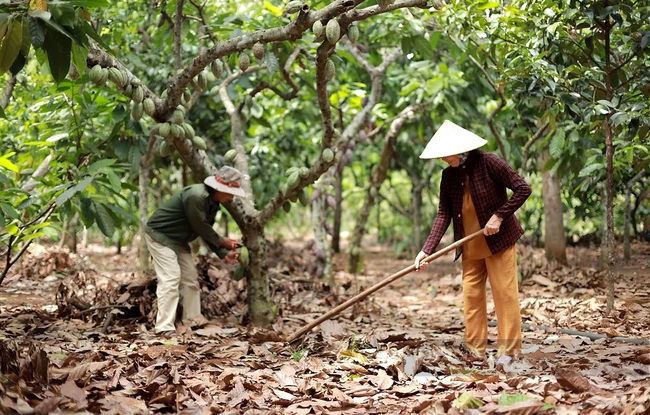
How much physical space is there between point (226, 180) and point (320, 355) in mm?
1382

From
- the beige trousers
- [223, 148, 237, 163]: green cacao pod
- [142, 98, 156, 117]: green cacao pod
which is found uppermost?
[142, 98, 156, 117]: green cacao pod

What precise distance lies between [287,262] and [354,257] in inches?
32.9

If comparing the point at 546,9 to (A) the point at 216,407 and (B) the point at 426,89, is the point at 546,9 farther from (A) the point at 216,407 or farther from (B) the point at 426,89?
(A) the point at 216,407

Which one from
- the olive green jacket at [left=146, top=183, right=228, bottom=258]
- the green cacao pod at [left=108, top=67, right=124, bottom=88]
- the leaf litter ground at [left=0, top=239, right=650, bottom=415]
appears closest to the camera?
the leaf litter ground at [left=0, top=239, right=650, bottom=415]

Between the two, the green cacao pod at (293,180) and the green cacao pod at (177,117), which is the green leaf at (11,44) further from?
the green cacao pod at (293,180)

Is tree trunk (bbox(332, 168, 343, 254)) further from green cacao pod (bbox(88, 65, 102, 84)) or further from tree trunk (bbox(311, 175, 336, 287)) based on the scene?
green cacao pod (bbox(88, 65, 102, 84))

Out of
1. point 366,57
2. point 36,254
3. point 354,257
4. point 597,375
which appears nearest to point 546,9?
point 597,375

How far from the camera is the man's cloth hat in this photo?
4.37m

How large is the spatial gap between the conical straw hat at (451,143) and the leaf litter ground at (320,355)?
3.54 ft

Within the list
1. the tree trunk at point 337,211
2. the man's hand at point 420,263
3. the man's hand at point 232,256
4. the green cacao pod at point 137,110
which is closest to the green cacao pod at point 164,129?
the green cacao pod at point 137,110

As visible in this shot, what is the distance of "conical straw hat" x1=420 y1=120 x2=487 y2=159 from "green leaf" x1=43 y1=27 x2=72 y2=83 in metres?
1.78

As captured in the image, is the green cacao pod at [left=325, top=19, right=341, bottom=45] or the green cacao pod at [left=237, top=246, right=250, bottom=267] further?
the green cacao pod at [left=237, top=246, right=250, bottom=267]

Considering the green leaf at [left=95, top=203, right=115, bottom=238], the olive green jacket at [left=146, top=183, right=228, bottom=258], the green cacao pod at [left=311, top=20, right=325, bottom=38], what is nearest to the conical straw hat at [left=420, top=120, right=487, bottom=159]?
the green cacao pod at [left=311, top=20, right=325, bottom=38]

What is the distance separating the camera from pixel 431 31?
589 cm
